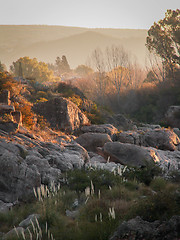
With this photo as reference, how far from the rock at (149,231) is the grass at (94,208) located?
1.39 ft

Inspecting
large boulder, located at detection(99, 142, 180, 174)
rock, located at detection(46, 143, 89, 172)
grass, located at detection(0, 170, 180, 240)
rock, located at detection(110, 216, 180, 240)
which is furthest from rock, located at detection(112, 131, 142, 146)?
rock, located at detection(110, 216, 180, 240)

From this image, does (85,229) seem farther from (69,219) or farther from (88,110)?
(88,110)

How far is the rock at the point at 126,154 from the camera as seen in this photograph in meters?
11.8

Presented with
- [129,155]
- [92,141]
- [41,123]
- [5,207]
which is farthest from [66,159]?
[41,123]

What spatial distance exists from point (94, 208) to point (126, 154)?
675 centimetres

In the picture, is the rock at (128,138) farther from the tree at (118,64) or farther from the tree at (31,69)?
the tree at (31,69)

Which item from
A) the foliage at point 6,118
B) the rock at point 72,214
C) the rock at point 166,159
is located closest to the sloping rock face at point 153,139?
the rock at point 166,159

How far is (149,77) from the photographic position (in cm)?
4391

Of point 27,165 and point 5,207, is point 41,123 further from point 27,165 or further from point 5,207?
point 5,207

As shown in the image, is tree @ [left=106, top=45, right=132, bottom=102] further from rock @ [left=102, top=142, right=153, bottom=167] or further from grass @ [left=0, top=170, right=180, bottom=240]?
grass @ [left=0, top=170, right=180, bottom=240]

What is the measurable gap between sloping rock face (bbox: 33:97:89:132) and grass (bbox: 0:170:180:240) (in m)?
9.41

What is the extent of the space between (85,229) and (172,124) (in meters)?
25.4

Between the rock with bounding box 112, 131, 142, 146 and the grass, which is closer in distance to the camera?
the grass

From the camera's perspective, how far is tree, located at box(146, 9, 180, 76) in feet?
112
